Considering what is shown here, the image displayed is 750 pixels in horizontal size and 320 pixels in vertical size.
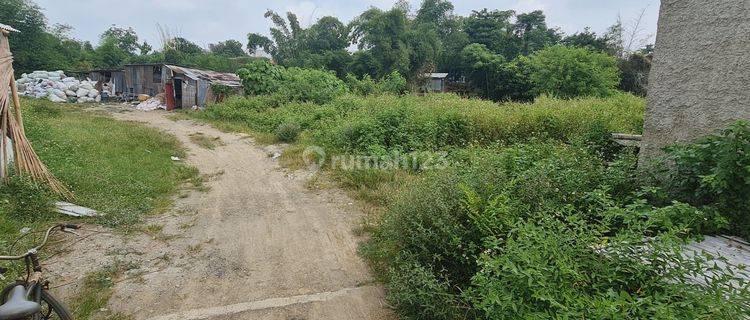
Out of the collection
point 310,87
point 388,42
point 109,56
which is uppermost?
point 388,42

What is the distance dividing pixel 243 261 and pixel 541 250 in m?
3.15

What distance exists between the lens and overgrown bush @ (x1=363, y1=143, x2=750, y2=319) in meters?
1.90

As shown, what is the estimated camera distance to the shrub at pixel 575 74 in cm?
1769

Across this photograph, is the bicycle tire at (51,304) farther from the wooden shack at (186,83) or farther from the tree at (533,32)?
the tree at (533,32)

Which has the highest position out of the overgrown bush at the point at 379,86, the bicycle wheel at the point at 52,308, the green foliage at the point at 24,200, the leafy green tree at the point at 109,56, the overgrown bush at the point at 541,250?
the leafy green tree at the point at 109,56

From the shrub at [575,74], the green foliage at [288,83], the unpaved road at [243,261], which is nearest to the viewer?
the unpaved road at [243,261]

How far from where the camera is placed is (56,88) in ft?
70.1

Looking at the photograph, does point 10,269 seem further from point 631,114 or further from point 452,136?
point 631,114

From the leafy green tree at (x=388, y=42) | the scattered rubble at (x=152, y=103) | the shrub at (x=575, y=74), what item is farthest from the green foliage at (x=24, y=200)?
the leafy green tree at (x=388, y=42)

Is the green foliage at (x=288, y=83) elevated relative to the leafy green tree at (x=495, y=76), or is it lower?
lower

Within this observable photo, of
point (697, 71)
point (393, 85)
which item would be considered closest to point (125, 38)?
point (393, 85)

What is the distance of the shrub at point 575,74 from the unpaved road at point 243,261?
15204mm

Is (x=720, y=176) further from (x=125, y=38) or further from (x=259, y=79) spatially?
(x=125, y=38)

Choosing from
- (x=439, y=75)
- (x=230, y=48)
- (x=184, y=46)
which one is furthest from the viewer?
(x=230, y=48)
